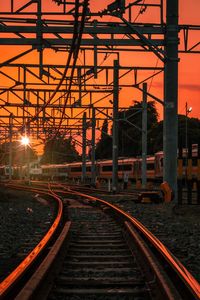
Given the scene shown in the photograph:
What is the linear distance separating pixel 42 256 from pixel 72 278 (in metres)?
1.78

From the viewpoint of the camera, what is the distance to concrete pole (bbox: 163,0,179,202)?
21.5 meters

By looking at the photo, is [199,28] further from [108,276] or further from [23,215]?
[108,276]

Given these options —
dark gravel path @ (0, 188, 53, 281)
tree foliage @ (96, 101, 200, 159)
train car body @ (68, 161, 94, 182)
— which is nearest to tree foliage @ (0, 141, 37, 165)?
train car body @ (68, 161, 94, 182)

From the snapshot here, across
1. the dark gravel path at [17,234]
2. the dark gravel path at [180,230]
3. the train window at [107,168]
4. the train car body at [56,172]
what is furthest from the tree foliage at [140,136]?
the dark gravel path at [17,234]

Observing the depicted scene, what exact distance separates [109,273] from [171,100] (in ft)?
49.1

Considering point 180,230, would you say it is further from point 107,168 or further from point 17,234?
point 107,168

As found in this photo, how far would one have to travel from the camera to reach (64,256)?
8.55 metres

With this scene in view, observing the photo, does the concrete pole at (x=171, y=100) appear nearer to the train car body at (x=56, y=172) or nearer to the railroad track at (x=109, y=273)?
the railroad track at (x=109, y=273)

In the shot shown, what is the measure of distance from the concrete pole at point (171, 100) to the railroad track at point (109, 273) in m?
10.8

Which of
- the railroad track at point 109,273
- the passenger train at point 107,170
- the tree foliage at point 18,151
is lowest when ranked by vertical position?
the railroad track at point 109,273

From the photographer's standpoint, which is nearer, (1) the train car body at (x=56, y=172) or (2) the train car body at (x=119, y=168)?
(2) the train car body at (x=119, y=168)

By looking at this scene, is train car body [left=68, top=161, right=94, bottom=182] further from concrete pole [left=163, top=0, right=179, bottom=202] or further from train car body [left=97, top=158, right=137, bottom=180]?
concrete pole [left=163, top=0, right=179, bottom=202]

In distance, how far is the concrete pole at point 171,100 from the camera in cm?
2155

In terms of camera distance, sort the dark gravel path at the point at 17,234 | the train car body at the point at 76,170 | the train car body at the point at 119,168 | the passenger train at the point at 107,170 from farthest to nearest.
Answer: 1. the train car body at the point at 76,170
2. the train car body at the point at 119,168
3. the passenger train at the point at 107,170
4. the dark gravel path at the point at 17,234
